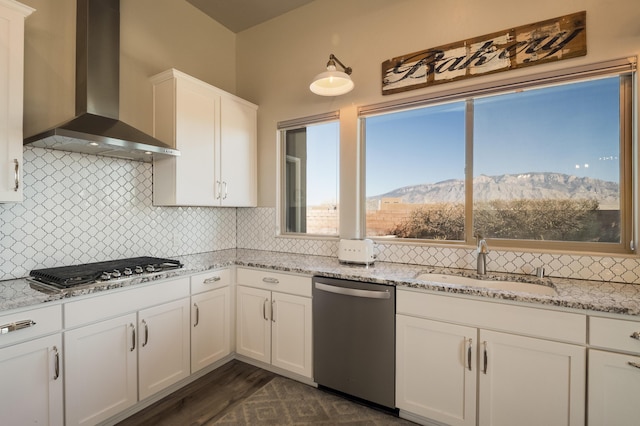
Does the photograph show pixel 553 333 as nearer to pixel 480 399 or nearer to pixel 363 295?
pixel 480 399

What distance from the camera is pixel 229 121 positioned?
3012 millimetres

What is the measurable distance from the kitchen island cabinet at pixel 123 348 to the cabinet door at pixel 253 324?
47 cm

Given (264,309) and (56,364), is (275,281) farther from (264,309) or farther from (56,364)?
(56,364)

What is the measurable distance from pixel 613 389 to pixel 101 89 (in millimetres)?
3437

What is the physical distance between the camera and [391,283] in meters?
1.99

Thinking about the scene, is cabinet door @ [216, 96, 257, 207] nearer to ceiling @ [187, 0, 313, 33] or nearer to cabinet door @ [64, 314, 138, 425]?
ceiling @ [187, 0, 313, 33]

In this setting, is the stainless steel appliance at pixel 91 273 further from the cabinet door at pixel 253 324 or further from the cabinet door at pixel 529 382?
the cabinet door at pixel 529 382

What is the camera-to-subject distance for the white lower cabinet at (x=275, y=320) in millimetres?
2363

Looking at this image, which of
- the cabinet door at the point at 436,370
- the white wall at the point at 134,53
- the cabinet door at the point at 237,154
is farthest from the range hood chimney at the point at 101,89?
the cabinet door at the point at 436,370

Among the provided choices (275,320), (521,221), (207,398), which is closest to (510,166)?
(521,221)

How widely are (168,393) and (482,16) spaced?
3.51m

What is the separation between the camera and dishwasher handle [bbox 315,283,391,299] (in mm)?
1994

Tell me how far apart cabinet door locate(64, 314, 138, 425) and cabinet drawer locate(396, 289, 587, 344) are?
1723 mm

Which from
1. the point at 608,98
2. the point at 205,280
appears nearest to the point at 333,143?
the point at 205,280
